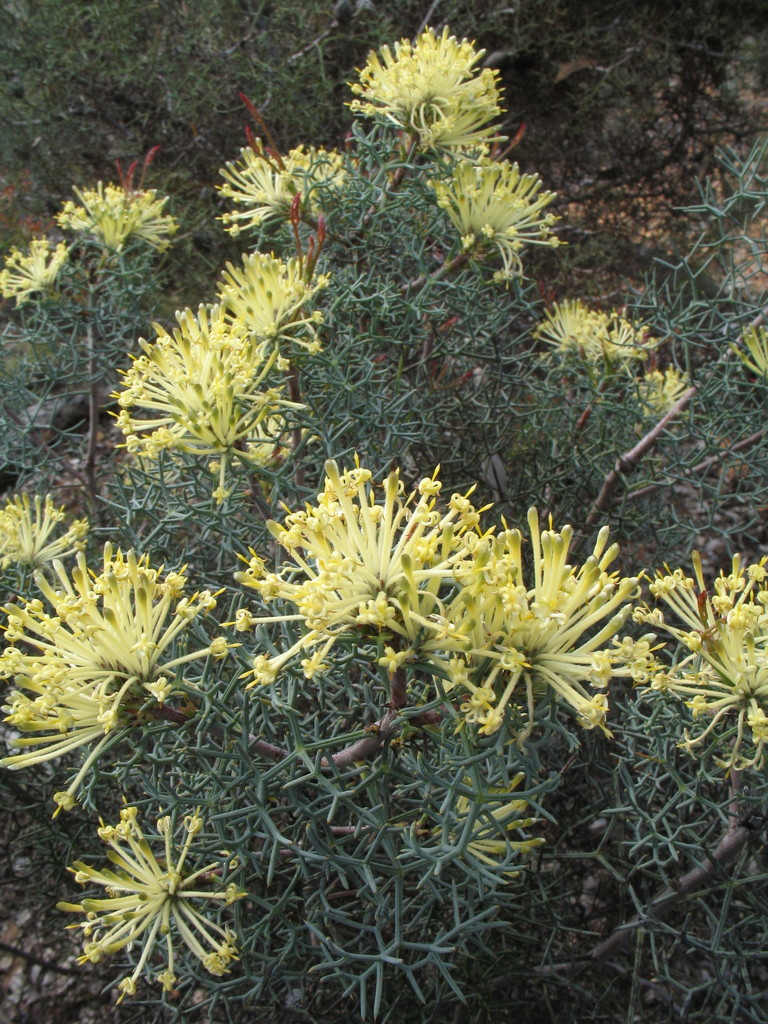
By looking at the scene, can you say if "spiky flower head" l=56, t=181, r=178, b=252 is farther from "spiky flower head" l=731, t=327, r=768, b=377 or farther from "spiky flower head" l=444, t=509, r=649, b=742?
"spiky flower head" l=444, t=509, r=649, b=742

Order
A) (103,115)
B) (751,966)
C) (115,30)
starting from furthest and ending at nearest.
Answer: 1. (103,115)
2. (115,30)
3. (751,966)

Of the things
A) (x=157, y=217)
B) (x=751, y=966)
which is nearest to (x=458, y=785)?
(x=751, y=966)

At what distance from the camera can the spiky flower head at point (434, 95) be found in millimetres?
1566

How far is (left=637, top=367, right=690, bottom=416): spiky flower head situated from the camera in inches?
77.3

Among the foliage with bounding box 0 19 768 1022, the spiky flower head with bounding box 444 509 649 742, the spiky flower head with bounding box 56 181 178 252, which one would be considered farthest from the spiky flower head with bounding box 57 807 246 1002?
the spiky flower head with bounding box 56 181 178 252

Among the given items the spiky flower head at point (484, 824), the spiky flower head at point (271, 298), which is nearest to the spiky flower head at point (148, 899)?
the spiky flower head at point (484, 824)

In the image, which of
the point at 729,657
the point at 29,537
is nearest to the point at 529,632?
the point at 729,657

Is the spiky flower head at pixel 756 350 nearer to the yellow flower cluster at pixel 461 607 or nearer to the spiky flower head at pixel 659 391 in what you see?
the spiky flower head at pixel 659 391

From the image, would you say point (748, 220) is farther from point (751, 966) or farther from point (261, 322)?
point (751, 966)

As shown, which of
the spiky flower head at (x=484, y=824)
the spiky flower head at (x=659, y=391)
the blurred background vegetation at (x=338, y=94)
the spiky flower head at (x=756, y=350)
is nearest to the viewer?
the spiky flower head at (x=484, y=824)

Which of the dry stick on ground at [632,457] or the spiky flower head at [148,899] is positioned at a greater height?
the dry stick on ground at [632,457]

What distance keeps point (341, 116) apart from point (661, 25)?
5.26 ft

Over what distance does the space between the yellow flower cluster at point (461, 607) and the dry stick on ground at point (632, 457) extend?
98cm

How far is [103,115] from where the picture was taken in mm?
3605
